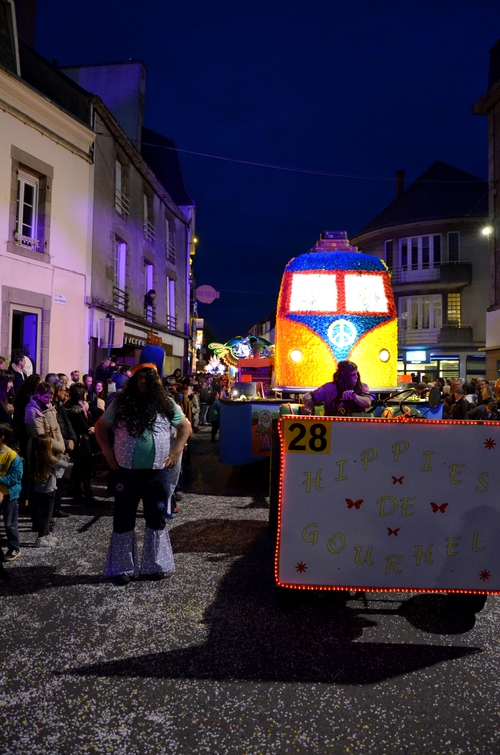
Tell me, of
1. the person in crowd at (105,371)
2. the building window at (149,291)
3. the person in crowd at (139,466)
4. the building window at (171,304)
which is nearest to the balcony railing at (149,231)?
the building window at (149,291)

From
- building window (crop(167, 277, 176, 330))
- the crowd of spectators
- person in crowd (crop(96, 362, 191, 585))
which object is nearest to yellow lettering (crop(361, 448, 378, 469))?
person in crowd (crop(96, 362, 191, 585))

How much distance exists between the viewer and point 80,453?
7.27 meters

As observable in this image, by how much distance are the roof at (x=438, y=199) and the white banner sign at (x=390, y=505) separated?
102ft

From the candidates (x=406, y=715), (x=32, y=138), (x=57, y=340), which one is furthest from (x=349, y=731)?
(x=32, y=138)

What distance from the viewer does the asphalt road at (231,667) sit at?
2541 mm

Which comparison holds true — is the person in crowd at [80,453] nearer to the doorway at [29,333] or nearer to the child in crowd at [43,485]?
the child in crowd at [43,485]

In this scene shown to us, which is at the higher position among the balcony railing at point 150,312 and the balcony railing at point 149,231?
the balcony railing at point 149,231

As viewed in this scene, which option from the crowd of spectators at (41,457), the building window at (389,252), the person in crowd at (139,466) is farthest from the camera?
the building window at (389,252)

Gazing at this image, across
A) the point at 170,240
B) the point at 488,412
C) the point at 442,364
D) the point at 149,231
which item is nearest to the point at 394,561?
the point at 488,412

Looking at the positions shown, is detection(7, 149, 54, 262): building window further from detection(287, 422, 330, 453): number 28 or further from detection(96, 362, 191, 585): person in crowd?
detection(287, 422, 330, 453): number 28

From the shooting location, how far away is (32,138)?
13406mm

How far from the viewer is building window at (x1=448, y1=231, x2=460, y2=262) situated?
104ft

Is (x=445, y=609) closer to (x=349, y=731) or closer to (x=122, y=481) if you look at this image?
(x=349, y=731)

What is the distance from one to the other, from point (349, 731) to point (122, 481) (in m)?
2.53
